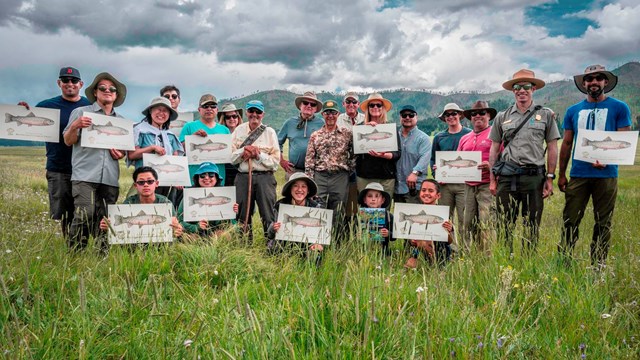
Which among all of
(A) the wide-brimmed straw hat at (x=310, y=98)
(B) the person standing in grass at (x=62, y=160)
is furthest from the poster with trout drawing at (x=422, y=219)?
(B) the person standing in grass at (x=62, y=160)

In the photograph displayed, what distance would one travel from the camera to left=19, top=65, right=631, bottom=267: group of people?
5840 millimetres

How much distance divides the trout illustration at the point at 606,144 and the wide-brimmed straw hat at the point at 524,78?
1.15 metres

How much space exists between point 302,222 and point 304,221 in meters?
0.03

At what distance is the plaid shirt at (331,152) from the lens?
7363 millimetres

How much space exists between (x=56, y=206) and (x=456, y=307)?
5755 mm

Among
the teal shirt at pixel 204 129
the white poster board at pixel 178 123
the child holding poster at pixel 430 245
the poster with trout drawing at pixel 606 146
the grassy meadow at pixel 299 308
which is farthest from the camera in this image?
the white poster board at pixel 178 123

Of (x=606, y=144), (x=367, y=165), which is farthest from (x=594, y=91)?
(x=367, y=165)

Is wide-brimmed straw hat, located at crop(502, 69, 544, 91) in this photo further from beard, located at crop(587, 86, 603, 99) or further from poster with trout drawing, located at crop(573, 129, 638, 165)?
poster with trout drawing, located at crop(573, 129, 638, 165)

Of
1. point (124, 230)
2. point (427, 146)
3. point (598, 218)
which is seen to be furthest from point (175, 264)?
point (598, 218)

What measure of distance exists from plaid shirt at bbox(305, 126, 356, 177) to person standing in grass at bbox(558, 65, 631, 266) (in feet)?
11.0

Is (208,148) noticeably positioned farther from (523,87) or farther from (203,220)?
(523,87)

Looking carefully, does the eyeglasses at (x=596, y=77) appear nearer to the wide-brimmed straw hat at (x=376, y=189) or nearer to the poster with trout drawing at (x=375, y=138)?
the poster with trout drawing at (x=375, y=138)

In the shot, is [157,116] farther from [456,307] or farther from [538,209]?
[538,209]

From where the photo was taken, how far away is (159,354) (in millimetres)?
2389
